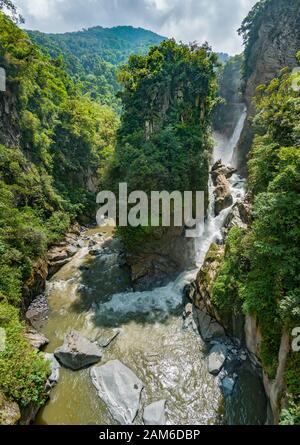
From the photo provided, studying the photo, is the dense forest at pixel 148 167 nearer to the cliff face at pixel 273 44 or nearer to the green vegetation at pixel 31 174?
the green vegetation at pixel 31 174

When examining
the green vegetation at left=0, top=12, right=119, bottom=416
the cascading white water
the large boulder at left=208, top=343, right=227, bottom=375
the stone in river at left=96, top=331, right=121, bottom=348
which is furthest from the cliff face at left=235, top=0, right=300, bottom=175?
the stone in river at left=96, top=331, right=121, bottom=348

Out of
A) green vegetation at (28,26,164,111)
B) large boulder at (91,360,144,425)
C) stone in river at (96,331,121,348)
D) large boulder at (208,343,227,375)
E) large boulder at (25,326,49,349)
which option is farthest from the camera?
green vegetation at (28,26,164,111)

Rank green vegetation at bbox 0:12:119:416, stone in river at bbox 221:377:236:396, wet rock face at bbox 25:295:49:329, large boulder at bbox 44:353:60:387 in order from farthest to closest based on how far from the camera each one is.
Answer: wet rock face at bbox 25:295:49:329, large boulder at bbox 44:353:60:387, stone in river at bbox 221:377:236:396, green vegetation at bbox 0:12:119:416

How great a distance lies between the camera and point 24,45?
2058 cm

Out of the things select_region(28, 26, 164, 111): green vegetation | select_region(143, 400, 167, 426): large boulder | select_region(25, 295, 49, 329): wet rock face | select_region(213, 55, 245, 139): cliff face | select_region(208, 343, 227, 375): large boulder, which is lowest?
select_region(143, 400, 167, 426): large boulder

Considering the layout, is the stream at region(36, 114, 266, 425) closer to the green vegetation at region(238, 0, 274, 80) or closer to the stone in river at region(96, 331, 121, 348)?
the stone in river at region(96, 331, 121, 348)

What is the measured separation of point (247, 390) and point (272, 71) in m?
30.2

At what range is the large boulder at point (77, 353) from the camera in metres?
10.5

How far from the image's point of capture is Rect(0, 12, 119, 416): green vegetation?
890cm

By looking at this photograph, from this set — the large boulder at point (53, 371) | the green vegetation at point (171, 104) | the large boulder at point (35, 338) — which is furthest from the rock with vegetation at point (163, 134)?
the large boulder at point (53, 371)

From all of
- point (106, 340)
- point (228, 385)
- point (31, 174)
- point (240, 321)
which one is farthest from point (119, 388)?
point (31, 174)

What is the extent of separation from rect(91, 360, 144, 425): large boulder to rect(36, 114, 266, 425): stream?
0.23 metres
